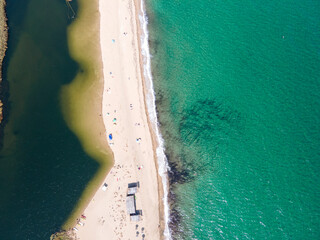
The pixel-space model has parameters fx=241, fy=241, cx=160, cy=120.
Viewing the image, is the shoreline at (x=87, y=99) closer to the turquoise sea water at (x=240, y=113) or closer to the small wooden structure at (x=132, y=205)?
the small wooden structure at (x=132, y=205)

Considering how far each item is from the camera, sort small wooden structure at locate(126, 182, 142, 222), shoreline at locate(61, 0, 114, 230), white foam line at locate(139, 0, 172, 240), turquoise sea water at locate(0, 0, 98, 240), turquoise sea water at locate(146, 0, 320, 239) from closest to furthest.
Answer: small wooden structure at locate(126, 182, 142, 222), turquoise sea water at locate(146, 0, 320, 239), turquoise sea water at locate(0, 0, 98, 240), white foam line at locate(139, 0, 172, 240), shoreline at locate(61, 0, 114, 230)

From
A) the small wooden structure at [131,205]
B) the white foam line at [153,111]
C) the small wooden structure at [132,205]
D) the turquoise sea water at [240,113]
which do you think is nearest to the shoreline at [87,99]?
the small wooden structure at [132,205]

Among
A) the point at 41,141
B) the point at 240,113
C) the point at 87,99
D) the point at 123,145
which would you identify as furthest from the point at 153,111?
the point at 41,141

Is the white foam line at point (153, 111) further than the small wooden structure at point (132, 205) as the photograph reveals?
Yes

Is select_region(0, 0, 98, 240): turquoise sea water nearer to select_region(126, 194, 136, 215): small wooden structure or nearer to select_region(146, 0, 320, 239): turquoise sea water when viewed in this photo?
select_region(126, 194, 136, 215): small wooden structure

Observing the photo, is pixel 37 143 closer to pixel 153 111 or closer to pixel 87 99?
pixel 87 99

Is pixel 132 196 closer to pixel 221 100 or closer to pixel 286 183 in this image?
pixel 221 100

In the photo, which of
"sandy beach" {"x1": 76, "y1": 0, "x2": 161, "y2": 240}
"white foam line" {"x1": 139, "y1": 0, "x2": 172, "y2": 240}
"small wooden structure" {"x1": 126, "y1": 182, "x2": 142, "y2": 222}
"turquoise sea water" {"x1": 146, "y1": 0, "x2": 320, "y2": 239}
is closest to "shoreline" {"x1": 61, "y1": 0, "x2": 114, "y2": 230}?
"sandy beach" {"x1": 76, "y1": 0, "x2": 161, "y2": 240}
